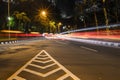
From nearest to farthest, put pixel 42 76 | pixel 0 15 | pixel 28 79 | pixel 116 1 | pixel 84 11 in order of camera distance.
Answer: pixel 28 79
pixel 42 76
pixel 0 15
pixel 116 1
pixel 84 11

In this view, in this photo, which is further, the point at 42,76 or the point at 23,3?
the point at 23,3

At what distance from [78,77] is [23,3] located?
7735 centimetres

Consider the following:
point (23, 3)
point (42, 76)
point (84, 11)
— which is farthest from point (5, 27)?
point (42, 76)

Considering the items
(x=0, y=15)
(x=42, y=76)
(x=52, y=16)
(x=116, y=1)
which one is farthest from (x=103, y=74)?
(x=52, y=16)

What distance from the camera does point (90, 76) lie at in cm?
973

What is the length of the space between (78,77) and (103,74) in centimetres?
123

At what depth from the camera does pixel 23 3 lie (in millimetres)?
84812

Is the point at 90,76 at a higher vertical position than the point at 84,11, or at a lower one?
lower

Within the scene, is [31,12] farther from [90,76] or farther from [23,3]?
[90,76]

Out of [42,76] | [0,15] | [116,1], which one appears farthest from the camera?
[116,1]

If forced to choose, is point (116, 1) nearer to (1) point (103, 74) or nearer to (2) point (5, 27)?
(2) point (5, 27)

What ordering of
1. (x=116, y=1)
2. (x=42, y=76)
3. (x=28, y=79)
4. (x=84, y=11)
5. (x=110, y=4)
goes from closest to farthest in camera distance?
(x=28, y=79) → (x=42, y=76) → (x=116, y=1) → (x=110, y=4) → (x=84, y=11)

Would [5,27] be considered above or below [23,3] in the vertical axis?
below

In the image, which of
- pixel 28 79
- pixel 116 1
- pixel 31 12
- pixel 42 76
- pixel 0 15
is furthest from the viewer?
pixel 31 12
